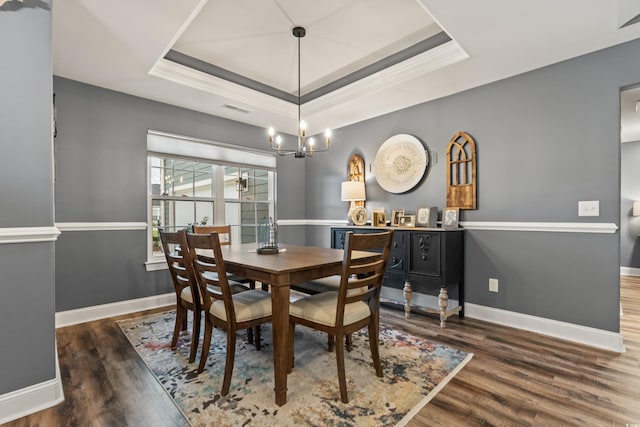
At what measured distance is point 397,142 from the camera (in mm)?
3756

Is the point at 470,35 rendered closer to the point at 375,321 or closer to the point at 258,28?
the point at 258,28

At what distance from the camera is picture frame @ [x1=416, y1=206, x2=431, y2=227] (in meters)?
3.33

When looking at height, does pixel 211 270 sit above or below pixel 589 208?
below

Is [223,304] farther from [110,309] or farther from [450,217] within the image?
[450,217]

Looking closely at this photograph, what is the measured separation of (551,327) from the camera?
8.75 feet

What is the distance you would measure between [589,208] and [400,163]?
5.99 ft

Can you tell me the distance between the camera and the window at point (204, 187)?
11.9 ft

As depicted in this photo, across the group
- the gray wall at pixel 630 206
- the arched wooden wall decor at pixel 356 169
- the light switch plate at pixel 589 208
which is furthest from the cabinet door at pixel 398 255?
the gray wall at pixel 630 206

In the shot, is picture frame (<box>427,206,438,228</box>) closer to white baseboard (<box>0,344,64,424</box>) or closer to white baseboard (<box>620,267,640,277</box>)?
white baseboard (<box>0,344,64,424</box>)

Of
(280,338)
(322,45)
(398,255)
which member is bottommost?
(280,338)

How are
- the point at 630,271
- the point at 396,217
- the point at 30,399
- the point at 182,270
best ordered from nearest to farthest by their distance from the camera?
1. the point at 30,399
2. the point at 182,270
3. the point at 396,217
4. the point at 630,271

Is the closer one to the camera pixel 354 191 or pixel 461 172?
pixel 461 172

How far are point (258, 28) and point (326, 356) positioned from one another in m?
2.71

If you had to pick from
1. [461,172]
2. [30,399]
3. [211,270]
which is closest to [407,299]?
[461,172]
